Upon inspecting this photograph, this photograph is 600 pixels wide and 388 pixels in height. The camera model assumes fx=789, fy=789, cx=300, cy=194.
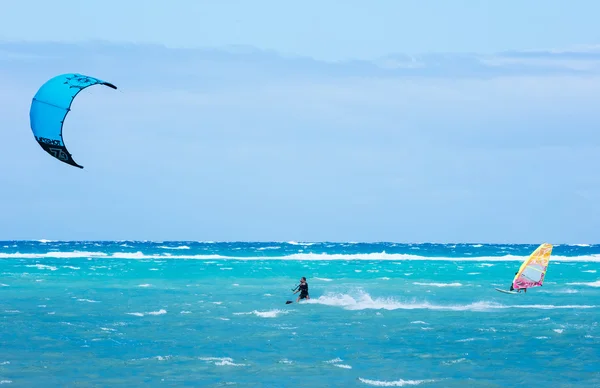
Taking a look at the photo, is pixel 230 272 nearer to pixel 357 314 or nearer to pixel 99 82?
pixel 357 314

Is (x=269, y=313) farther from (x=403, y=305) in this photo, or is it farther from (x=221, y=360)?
(x=221, y=360)

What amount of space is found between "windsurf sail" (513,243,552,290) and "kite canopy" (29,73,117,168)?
17.3m

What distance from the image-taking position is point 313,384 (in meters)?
12.6

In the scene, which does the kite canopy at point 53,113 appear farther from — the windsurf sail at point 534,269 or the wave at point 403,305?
the windsurf sail at point 534,269

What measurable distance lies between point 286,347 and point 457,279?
23975 mm

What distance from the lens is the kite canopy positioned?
603 inches

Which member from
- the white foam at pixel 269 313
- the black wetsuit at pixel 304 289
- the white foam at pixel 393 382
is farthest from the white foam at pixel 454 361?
the black wetsuit at pixel 304 289

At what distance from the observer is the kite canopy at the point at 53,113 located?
603 inches

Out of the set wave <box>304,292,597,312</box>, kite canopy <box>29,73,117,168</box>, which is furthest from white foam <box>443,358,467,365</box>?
wave <box>304,292,597,312</box>

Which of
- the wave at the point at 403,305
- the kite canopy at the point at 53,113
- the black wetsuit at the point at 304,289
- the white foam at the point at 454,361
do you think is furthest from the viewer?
the black wetsuit at the point at 304,289

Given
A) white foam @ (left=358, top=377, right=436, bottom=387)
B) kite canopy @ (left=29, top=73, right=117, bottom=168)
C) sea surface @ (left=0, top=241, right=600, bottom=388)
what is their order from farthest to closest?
kite canopy @ (left=29, top=73, right=117, bottom=168)
sea surface @ (left=0, top=241, right=600, bottom=388)
white foam @ (left=358, top=377, right=436, bottom=387)

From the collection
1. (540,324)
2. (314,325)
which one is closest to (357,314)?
(314,325)

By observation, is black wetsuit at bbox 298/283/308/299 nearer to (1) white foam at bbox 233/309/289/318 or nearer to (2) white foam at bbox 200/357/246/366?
(1) white foam at bbox 233/309/289/318

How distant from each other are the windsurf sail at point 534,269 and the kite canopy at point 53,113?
17261 mm
